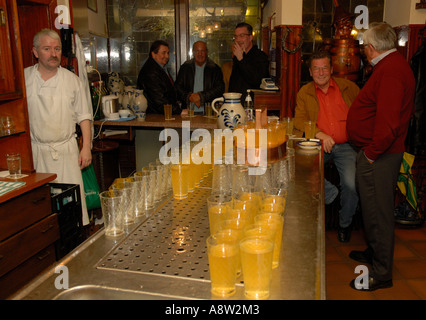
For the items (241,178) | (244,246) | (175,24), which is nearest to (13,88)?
(241,178)

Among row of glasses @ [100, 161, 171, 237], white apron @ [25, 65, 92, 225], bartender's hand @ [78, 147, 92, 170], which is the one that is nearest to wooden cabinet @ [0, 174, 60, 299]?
white apron @ [25, 65, 92, 225]

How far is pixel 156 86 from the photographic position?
5238 millimetres

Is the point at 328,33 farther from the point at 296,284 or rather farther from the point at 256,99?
the point at 296,284

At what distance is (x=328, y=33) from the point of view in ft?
17.2

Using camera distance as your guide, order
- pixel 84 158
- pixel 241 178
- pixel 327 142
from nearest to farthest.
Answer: pixel 241 178 < pixel 84 158 < pixel 327 142

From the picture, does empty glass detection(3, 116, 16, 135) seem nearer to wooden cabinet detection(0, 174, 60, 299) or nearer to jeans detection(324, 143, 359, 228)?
wooden cabinet detection(0, 174, 60, 299)

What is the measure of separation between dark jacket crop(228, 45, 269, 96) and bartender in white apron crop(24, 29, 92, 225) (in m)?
2.30

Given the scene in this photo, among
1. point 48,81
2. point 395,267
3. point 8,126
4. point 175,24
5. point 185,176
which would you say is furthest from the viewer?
point 175,24

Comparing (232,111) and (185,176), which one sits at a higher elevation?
(232,111)

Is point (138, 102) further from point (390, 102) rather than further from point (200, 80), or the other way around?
point (390, 102)

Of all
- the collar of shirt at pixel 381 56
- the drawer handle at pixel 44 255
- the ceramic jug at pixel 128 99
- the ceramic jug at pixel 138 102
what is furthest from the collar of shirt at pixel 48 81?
the collar of shirt at pixel 381 56

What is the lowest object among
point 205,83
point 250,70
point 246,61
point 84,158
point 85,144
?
point 84,158

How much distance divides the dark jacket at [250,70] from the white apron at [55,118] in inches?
90.1

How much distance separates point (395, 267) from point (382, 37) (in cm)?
182
